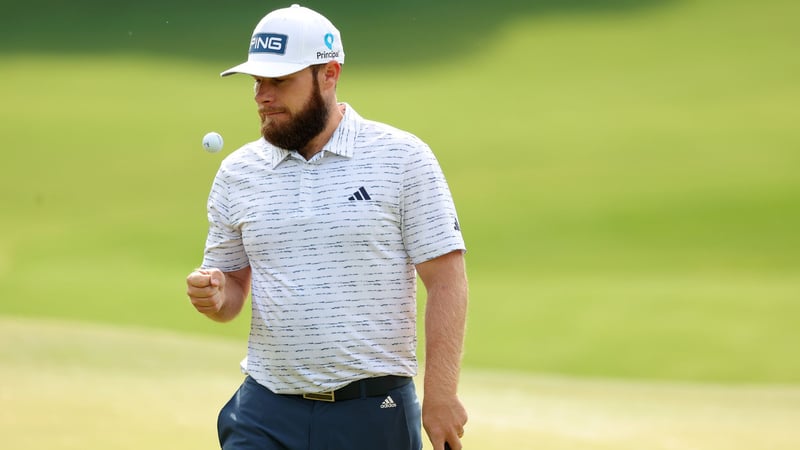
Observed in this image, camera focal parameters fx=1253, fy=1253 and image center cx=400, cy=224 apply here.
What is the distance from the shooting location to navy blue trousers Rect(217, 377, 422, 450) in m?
2.59

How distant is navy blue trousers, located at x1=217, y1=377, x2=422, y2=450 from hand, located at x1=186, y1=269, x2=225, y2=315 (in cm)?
21

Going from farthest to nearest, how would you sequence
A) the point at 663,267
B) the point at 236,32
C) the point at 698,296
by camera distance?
the point at 236,32 < the point at 663,267 < the point at 698,296

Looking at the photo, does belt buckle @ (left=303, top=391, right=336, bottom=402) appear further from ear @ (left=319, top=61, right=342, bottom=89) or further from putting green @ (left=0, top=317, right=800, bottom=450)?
putting green @ (left=0, top=317, right=800, bottom=450)

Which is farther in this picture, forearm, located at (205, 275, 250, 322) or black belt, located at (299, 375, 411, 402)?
forearm, located at (205, 275, 250, 322)

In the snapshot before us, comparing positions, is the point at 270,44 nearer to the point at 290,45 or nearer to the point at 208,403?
the point at 290,45

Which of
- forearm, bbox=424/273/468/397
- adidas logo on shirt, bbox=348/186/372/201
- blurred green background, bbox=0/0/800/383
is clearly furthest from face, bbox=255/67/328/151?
blurred green background, bbox=0/0/800/383

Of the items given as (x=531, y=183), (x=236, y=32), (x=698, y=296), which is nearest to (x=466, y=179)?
(x=531, y=183)

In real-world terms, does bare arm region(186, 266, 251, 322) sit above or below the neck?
below

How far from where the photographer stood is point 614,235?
934 cm

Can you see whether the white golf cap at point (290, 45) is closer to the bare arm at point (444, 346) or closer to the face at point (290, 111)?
the face at point (290, 111)

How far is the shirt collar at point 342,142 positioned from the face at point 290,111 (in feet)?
0.10

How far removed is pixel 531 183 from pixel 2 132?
4731mm

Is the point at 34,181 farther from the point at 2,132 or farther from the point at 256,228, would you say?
the point at 256,228

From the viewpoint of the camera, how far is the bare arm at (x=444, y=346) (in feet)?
8.34
